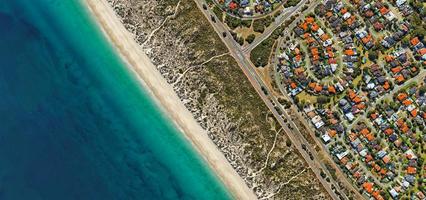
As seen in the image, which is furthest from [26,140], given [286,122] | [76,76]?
[286,122]

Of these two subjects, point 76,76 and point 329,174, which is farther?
point 76,76

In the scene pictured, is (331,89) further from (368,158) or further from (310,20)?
(368,158)

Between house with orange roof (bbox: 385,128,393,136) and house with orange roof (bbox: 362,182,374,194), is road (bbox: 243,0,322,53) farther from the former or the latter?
house with orange roof (bbox: 362,182,374,194)

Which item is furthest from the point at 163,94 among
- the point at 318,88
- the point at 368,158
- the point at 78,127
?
the point at 368,158

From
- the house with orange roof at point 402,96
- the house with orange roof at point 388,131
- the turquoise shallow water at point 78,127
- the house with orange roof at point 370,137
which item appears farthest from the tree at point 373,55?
the turquoise shallow water at point 78,127

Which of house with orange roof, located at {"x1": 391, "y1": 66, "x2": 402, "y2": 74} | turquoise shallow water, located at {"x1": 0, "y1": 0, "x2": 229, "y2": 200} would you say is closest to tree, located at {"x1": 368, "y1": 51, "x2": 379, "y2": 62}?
house with orange roof, located at {"x1": 391, "y1": 66, "x2": 402, "y2": 74}

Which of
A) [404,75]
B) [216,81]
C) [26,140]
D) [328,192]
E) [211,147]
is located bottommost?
[328,192]

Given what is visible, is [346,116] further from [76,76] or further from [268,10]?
[76,76]
